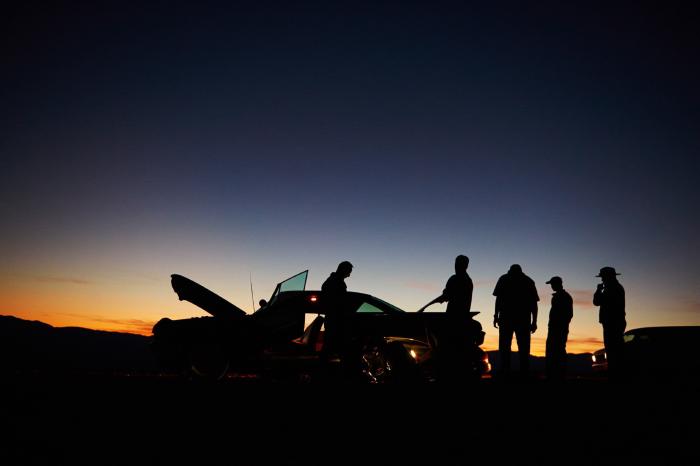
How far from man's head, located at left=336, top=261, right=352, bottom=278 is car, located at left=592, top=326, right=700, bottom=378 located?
8980 millimetres

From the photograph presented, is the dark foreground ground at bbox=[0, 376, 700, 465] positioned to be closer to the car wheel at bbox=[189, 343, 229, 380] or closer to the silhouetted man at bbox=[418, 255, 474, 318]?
the silhouetted man at bbox=[418, 255, 474, 318]

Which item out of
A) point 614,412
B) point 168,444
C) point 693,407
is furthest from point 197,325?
point 693,407

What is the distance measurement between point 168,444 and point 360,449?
108cm

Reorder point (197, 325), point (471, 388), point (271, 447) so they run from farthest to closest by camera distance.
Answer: point (197, 325)
point (471, 388)
point (271, 447)

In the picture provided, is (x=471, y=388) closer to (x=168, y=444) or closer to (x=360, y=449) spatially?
(x=360, y=449)

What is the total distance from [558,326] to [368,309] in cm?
384

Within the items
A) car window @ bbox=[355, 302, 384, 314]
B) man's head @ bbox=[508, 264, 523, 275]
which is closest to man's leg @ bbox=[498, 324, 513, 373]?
man's head @ bbox=[508, 264, 523, 275]

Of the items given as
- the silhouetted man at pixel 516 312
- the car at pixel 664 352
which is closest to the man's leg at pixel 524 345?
the silhouetted man at pixel 516 312

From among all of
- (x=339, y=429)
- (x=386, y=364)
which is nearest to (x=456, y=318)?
(x=386, y=364)

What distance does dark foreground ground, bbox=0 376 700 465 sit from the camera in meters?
2.49

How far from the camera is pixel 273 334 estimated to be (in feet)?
25.3

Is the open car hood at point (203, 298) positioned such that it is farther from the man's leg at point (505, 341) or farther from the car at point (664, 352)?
the car at point (664, 352)

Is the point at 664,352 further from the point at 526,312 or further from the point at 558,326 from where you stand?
the point at 526,312

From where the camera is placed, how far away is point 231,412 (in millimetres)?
3885
